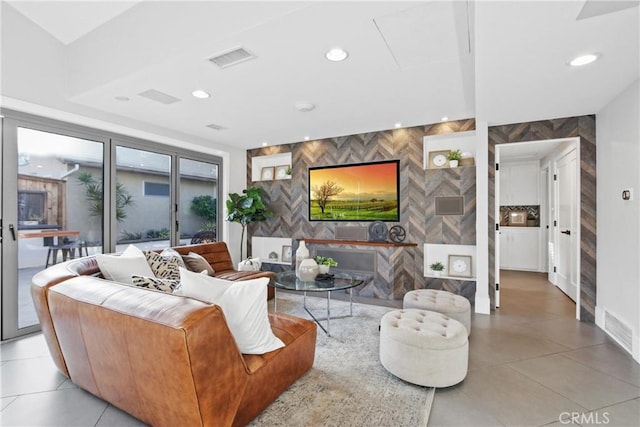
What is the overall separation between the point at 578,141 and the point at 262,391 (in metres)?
4.32

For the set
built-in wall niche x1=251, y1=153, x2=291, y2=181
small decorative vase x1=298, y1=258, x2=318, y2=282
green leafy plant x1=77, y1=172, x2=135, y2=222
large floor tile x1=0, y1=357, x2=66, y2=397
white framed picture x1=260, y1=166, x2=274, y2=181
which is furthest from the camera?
white framed picture x1=260, y1=166, x2=274, y2=181

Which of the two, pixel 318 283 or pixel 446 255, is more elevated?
pixel 446 255

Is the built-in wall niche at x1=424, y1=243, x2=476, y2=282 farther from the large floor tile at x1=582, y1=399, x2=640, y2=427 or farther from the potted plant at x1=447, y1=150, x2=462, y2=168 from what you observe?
the large floor tile at x1=582, y1=399, x2=640, y2=427

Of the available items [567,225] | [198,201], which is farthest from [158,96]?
[567,225]

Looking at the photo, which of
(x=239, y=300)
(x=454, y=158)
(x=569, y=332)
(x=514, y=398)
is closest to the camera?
(x=239, y=300)

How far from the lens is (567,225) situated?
4688 millimetres

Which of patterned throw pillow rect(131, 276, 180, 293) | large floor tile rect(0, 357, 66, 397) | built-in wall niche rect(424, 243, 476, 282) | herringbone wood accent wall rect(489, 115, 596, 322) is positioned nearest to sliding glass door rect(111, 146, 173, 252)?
large floor tile rect(0, 357, 66, 397)

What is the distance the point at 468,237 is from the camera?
4.18 m

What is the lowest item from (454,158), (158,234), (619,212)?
(158,234)

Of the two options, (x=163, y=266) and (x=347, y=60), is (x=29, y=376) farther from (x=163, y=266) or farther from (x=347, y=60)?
(x=347, y=60)

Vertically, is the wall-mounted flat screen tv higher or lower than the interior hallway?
higher

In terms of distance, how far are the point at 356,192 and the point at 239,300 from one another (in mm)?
3496

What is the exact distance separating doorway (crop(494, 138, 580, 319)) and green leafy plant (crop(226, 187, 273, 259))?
406cm

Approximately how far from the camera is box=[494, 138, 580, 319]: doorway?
4.76 metres
